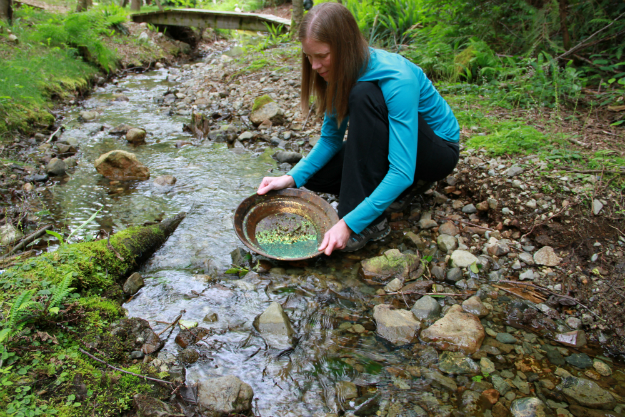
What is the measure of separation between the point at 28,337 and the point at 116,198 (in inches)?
80.7

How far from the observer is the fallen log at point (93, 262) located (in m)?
1.79

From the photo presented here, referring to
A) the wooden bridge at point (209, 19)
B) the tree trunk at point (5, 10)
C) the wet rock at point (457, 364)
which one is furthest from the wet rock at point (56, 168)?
the wooden bridge at point (209, 19)

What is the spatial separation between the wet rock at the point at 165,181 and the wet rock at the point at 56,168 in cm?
98

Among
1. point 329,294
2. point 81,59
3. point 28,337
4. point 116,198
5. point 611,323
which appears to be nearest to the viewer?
point 28,337

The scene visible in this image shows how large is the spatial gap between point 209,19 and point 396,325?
13269 mm

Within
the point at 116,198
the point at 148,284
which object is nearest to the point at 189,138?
the point at 116,198

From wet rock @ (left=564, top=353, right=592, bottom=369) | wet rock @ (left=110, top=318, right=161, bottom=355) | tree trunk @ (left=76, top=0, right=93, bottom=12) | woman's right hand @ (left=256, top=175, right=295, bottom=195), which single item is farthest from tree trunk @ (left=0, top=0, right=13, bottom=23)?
wet rock @ (left=564, top=353, right=592, bottom=369)

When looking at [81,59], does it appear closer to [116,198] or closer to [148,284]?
[116,198]

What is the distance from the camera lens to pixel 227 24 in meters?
12.4

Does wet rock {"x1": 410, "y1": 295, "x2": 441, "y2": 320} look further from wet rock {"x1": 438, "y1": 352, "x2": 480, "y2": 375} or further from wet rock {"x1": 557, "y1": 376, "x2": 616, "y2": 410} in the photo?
wet rock {"x1": 557, "y1": 376, "x2": 616, "y2": 410}

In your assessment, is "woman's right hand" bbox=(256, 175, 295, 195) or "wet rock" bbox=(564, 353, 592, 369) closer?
"wet rock" bbox=(564, 353, 592, 369)

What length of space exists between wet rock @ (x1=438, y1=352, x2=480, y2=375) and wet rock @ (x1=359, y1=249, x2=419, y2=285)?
64 cm

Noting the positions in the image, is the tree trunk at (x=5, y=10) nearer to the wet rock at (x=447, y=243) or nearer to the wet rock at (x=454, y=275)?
the wet rock at (x=447, y=243)

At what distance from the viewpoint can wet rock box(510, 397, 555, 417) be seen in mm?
1525
